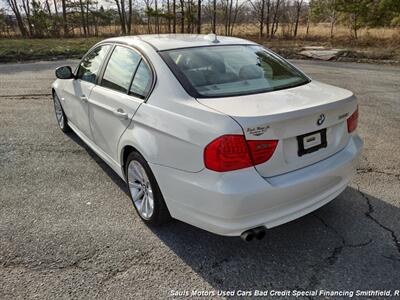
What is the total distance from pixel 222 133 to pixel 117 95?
1.41 meters

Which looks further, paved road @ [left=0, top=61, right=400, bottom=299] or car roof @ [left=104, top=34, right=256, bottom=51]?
car roof @ [left=104, top=34, right=256, bottom=51]

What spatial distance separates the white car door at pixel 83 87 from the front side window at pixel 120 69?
9.2 inches

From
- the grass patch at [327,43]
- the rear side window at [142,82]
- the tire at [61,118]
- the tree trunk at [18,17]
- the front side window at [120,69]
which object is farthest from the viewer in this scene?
the tree trunk at [18,17]

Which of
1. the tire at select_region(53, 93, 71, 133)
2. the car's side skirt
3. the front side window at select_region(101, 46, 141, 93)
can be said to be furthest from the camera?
the tire at select_region(53, 93, 71, 133)

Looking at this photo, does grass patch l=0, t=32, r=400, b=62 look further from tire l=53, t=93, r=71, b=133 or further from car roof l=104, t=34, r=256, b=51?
car roof l=104, t=34, r=256, b=51

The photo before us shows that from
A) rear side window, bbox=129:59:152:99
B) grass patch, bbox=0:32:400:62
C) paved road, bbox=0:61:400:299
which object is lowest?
paved road, bbox=0:61:400:299

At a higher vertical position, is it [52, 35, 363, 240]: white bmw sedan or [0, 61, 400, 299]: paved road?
[52, 35, 363, 240]: white bmw sedan

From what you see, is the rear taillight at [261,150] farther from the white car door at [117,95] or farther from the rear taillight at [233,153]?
the white car door at [117,95]

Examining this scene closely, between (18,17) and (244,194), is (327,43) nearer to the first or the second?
(244,194)

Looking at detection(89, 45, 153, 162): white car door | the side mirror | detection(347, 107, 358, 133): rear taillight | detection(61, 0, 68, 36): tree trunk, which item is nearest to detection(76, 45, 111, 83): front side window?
the side mirror

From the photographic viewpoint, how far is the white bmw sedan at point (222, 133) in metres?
2.07

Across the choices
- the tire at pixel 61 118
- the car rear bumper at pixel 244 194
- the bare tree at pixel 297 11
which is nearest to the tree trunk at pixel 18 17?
the bare tree at pixel 297 11

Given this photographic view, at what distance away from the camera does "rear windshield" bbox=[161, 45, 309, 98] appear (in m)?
2.55

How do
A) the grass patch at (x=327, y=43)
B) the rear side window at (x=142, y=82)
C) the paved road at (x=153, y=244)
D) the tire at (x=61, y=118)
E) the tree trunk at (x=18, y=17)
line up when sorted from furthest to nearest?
the tree trunk at (x=18, y=17) < the grass patch at (x=327, y=43) < the tire at (x=61, y=118) < the rear side window at (x=142, y=82) < the paved road at (x=153, y=244)
